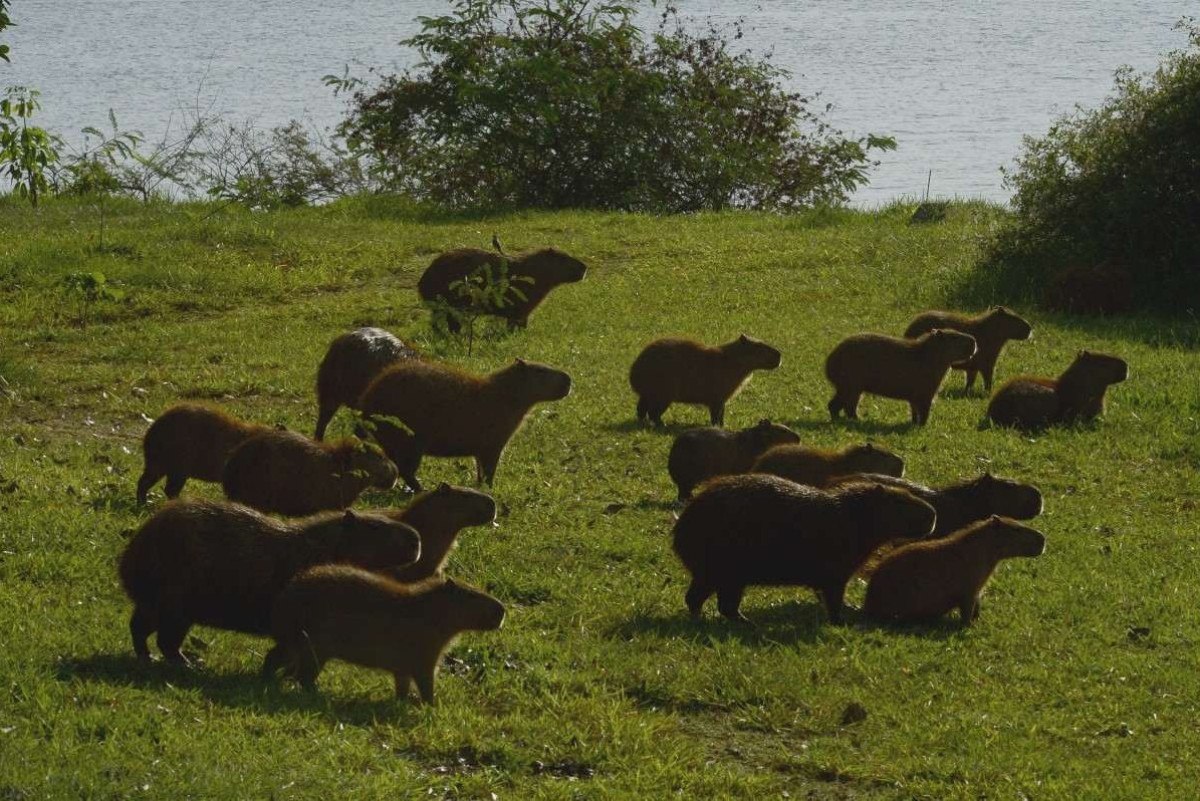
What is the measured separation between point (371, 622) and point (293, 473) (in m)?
2.14

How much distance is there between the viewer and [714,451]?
30.5ft

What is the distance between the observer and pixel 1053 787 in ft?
19.7

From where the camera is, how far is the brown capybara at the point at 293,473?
8164mm

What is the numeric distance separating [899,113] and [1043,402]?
23458 millimetres

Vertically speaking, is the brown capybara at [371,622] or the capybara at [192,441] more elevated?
the capybara at [192,441]

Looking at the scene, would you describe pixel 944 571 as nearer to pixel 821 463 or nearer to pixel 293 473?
pixel 821 463

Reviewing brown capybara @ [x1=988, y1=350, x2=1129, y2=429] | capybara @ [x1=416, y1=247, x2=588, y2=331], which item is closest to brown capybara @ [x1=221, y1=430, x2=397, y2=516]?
brown capybara @ [x1=988, y1=350, x2=1129, y2=429]

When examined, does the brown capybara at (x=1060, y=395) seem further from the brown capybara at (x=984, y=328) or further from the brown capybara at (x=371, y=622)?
the brown capybara at (x=371, y=622)

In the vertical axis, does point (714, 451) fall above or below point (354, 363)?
below

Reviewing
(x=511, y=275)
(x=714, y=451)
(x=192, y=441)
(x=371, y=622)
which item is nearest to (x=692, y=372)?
(x=714, y=451)

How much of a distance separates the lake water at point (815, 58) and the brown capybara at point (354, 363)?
563 inches

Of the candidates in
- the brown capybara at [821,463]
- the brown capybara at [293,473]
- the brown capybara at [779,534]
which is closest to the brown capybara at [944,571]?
the brown capybara at [779,534]

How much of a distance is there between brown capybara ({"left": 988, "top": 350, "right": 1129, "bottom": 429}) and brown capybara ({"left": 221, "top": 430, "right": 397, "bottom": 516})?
4655 millimetres

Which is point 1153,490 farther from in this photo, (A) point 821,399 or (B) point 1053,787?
(B) point 1053,787
